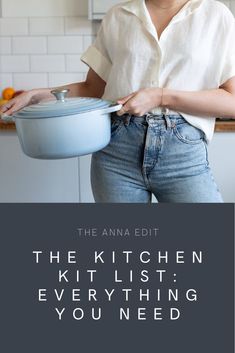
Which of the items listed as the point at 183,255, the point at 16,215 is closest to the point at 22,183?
the point at 16,215

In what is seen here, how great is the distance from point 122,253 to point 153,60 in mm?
391

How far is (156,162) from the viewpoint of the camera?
43.1 inches

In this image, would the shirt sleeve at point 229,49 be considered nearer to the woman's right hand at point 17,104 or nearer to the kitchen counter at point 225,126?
the woman's right hand at point 17,104

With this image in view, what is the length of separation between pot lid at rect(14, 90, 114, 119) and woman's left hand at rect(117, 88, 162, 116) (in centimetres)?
3

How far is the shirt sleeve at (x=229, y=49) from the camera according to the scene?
1085mm

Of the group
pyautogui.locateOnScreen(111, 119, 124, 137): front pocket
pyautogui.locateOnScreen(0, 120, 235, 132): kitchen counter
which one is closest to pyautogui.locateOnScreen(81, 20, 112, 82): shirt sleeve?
pyautogui.locateOnScreen(111, 119, 124, 137): front pocket

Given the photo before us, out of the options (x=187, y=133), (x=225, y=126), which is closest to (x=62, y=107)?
(x=187, y=133)

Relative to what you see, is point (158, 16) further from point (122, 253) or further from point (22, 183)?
point (22, 183)

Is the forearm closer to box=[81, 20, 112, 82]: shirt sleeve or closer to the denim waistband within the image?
the denim waistband

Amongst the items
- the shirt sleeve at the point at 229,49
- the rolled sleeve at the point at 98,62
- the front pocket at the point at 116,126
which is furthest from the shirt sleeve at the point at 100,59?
the shirt sleeve at the point at 229,49

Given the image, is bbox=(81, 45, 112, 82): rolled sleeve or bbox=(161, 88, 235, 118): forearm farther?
bbox=(81, 45, 112, 82): rolled sleeve

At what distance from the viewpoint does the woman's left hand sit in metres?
1.07

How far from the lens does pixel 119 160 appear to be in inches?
44.6

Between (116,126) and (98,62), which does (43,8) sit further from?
(116,126)
